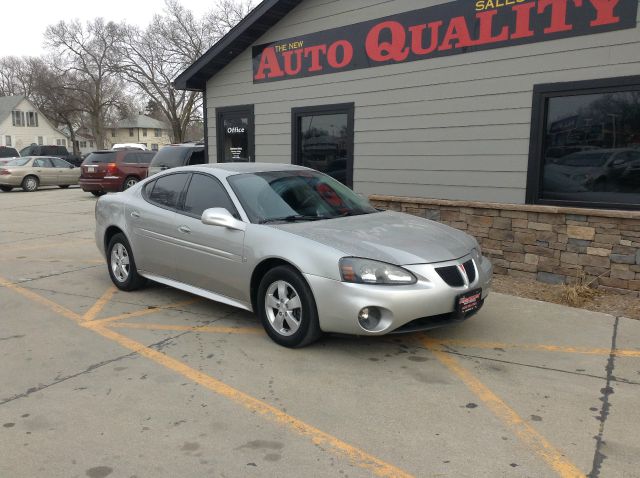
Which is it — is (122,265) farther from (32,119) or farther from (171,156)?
(32,119)

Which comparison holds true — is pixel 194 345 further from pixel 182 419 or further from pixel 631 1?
pixel 631 1

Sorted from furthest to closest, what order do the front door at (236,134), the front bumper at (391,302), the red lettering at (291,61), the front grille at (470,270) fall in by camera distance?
the front door at (236,134) → the red lettering at (291,61) → the front grille at (470,270) → the front bumper at (391,302)

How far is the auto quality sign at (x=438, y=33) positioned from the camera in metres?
6.04

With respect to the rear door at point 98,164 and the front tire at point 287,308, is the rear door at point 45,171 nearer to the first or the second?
the rear door at point 98,164

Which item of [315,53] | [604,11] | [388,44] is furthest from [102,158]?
[604,11]

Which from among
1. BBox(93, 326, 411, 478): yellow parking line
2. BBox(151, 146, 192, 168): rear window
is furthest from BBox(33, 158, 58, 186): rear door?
BBox(93, 326, 411, 478): yellow parking line

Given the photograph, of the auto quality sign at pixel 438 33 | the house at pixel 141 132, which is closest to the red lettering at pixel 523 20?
the auto quality sign at pixel 438 33

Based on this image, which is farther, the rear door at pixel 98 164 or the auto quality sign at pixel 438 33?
the rear door at pixel 98 164

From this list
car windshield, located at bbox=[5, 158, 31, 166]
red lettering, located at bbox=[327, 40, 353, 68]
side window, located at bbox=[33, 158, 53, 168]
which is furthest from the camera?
side window, located at bbox=[33, 158, 53, 168]

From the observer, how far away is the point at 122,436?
3045 millimetres

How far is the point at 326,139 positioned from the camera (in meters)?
8.94

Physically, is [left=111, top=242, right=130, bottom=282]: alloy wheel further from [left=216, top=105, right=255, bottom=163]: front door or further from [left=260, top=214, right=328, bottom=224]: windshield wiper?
[left=216, top=105, right=255, bottom=163]: front door

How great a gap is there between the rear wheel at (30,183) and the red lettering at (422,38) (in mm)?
19145

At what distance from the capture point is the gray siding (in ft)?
20.6
